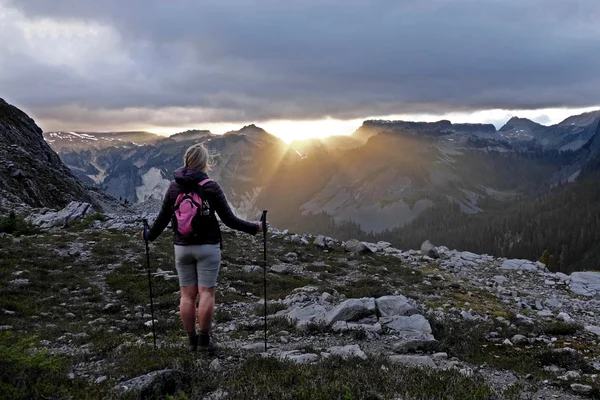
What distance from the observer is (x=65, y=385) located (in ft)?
22.9

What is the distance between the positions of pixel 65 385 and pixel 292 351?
4.36 m

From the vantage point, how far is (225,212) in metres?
8.57

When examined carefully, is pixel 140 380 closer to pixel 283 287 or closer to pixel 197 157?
pixel 197 157

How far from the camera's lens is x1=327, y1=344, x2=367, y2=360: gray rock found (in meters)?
8.87

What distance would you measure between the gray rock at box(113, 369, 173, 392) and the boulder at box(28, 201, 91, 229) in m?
24.1

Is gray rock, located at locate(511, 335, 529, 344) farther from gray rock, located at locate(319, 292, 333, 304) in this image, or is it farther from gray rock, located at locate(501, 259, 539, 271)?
gray rock, located at locate(501, 259, 539, 271)

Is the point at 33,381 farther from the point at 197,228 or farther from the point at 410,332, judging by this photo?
the point at 410,332

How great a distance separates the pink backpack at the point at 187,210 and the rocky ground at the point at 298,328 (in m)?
2.31

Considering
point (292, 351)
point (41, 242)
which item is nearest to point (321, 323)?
point (292, 351)

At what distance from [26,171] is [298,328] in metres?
44.3

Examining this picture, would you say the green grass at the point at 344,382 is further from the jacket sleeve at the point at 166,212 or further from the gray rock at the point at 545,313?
the gray rock at the point at 545,313

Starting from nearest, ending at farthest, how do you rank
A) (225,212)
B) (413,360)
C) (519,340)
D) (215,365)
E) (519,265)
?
(215,365) < (225,212) < (413,360) < (519,340) < (519,265)

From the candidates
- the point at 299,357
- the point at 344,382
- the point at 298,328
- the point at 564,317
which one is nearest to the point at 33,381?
the point at 299,357

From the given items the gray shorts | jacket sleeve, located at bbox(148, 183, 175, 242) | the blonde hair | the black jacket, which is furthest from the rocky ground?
the blonde hair
